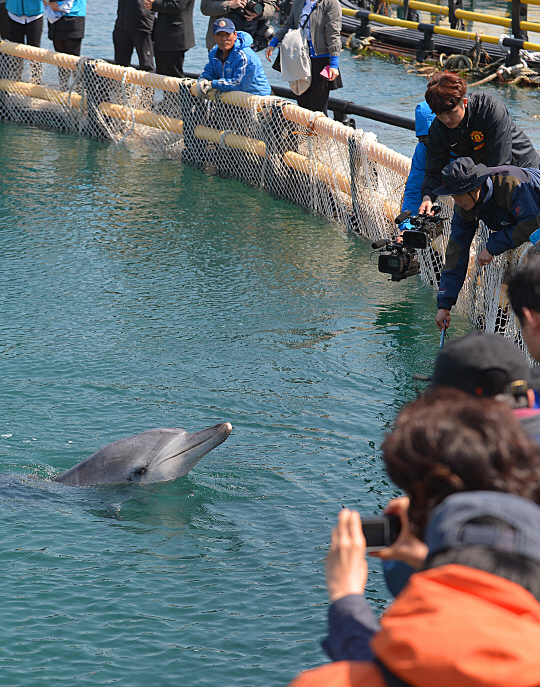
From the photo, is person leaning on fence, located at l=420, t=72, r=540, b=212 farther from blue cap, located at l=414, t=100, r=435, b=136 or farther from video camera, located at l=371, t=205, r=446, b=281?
blue cap, located at l=414, t=100, r=435, b=136

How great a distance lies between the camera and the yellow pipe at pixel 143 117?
12.6m

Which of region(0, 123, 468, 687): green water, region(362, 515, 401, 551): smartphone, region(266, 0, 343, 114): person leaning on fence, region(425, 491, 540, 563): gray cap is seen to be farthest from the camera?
region(266, 0, 343, 114): person leaning on fence

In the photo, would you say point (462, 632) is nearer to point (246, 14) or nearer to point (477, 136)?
point (477, 136)

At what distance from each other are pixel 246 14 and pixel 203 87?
1404 mm

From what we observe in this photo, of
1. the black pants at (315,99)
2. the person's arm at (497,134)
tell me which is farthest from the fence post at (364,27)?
the person's arm at (497,134)

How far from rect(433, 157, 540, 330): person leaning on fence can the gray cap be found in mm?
3915

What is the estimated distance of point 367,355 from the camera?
6953 mm

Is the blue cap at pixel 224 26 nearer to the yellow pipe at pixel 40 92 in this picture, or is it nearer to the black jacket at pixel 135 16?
the black jacket at pixel 135 16

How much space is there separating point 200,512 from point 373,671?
329 cm

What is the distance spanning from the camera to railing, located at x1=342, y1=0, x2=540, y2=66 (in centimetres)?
1786

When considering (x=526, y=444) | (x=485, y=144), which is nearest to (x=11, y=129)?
(x=485, y=144)

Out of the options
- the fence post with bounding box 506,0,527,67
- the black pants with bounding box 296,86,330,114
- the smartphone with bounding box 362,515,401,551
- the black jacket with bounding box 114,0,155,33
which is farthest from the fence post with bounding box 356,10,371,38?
the smartphone with bounding box 362,515,401,551

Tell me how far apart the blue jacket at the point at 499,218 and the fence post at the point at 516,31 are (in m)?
13.2

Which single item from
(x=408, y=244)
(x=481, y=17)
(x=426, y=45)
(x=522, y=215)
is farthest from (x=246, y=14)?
(x=481, y=17)
